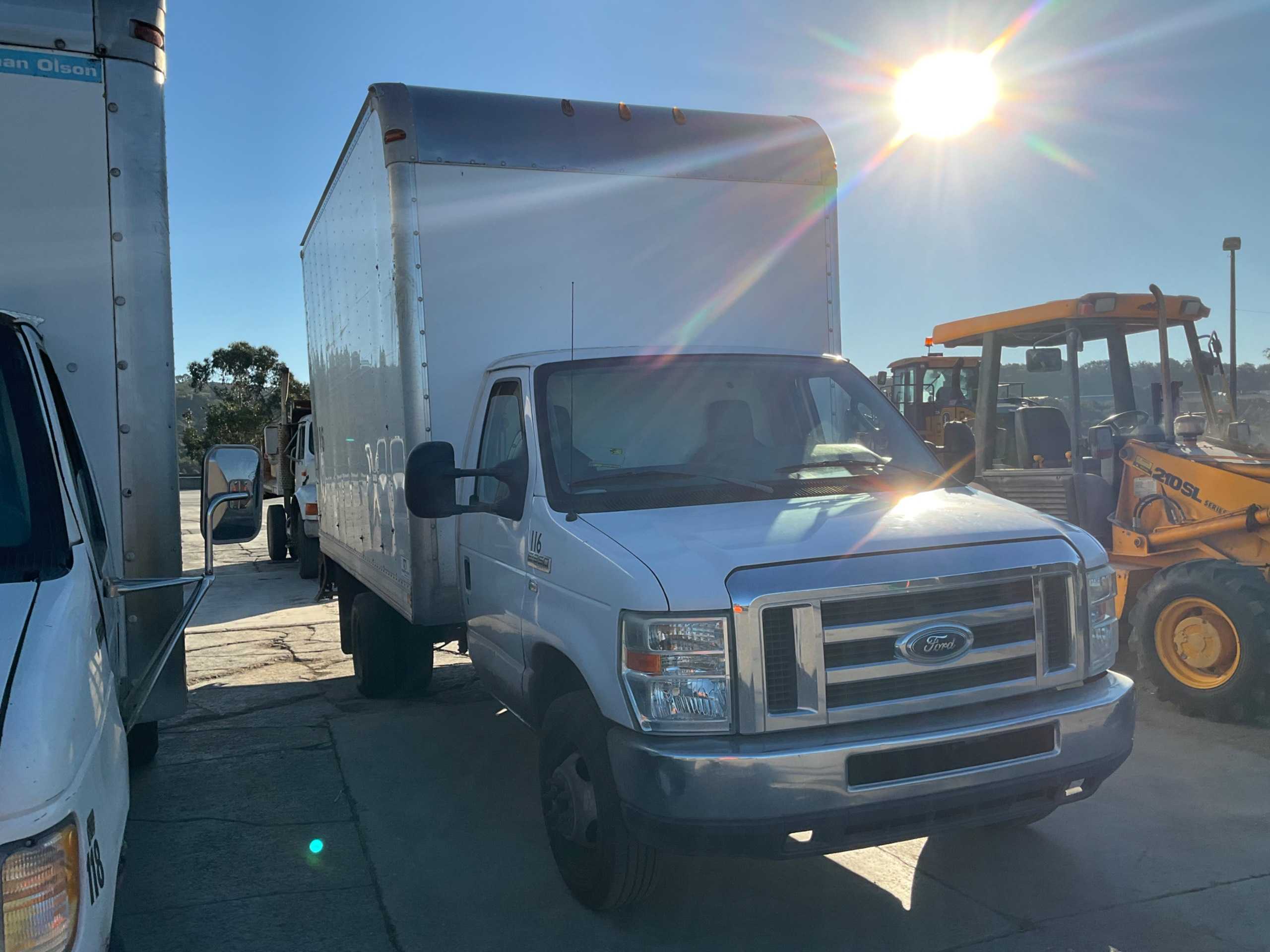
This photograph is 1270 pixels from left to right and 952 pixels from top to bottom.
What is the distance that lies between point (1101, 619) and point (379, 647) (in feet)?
15.9

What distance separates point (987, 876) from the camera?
13.4ft

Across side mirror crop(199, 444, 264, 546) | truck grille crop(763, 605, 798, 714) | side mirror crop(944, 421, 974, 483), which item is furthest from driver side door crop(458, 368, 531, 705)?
side mirror crop(944, 421, 974, 483)

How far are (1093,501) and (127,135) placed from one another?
19.9 ft

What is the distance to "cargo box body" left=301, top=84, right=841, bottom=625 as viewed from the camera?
536cm

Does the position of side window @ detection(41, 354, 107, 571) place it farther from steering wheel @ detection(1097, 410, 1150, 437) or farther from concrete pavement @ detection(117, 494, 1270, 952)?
steering wheel @ detection(1097, 410, 1150, 437)

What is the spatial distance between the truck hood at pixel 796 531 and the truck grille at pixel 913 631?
161 millimetres

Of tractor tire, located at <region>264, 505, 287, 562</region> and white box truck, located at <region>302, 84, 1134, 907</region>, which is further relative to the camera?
tractor tire, located at <region>264, 505, 287, 562</region>

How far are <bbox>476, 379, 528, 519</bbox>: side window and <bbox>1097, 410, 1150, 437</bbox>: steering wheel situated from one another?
4.49 metres

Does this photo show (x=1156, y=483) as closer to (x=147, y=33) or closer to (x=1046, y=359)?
(x=1046, y=359)

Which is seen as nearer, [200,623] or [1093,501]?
[1093,501]

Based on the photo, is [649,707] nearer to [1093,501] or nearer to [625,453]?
[625,453]

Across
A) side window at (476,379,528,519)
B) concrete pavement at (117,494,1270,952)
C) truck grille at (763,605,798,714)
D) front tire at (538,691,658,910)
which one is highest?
side window at (476,379,528,519)

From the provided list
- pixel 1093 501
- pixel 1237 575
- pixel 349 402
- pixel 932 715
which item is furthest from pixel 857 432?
pixel 349 402

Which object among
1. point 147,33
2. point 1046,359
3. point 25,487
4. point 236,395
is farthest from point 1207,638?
point 236,395
